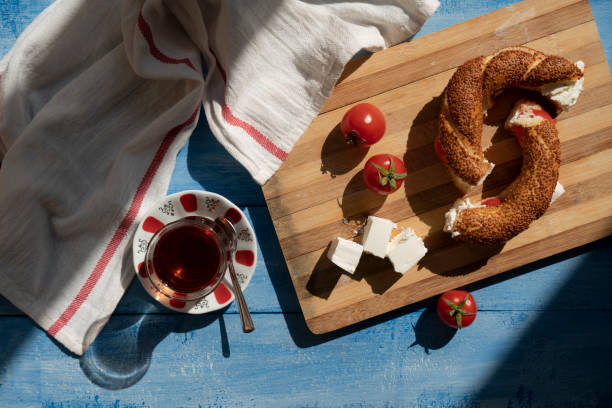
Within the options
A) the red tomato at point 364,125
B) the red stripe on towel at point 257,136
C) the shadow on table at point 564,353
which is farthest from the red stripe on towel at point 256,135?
the shadow on table at point 564,353

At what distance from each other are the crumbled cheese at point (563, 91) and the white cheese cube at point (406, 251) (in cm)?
71

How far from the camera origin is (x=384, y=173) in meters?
1.57

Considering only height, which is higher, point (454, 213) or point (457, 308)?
point (454, 213)

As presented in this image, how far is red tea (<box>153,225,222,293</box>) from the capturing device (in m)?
1.55

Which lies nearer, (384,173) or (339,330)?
(384,173)

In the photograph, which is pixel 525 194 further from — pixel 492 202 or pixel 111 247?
pixel 111 247

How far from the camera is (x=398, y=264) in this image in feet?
5.47

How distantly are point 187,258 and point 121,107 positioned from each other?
2.12ft

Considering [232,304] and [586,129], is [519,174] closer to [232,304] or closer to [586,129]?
[586,129]

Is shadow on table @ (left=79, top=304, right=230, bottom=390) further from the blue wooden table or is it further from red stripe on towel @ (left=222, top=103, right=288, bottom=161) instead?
red stripe on towel @ (left=222, top=103, right=288, bottom=161)

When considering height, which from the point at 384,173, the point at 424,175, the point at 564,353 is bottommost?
the point at 564,353

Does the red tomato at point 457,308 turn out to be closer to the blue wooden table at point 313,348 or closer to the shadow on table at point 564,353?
the blue wooden table at point 313,348

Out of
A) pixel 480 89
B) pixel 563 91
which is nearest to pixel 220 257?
pixel 480 89

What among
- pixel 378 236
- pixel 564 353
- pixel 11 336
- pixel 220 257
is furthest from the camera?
pixel 564 353
